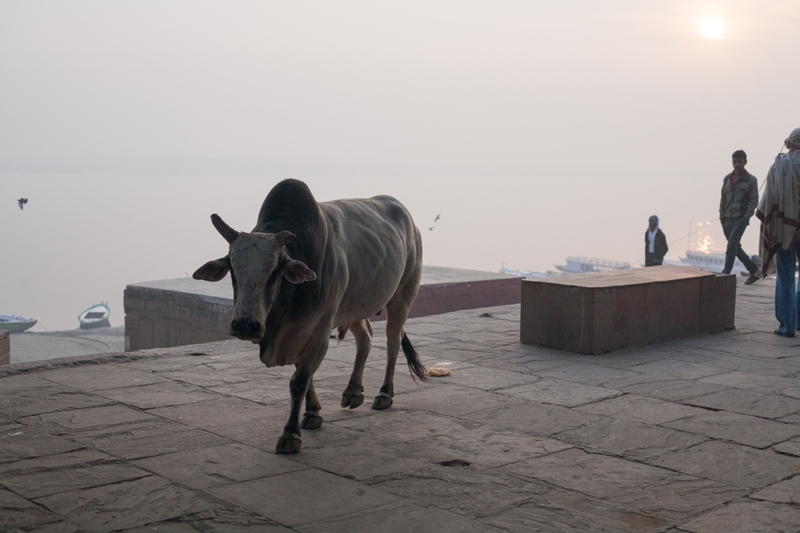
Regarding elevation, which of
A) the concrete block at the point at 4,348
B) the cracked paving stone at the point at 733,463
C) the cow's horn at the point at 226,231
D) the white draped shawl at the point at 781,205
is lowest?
the concrete block at the point at 4,348

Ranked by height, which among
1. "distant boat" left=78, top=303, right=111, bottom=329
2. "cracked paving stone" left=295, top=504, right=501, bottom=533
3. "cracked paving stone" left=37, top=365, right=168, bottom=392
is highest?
"cracked paving stone" left=37, top=365, right=168, bottom=392

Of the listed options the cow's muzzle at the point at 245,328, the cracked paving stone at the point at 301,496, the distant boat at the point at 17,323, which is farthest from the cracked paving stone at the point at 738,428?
the distant boat at the point at 17,323

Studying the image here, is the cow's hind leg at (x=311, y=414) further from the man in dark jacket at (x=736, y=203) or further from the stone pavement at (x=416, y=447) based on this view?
the man in dark jacket at (x=736, y=203)

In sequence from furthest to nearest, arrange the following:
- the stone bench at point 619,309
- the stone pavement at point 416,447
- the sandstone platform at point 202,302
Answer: the sandstone platform at point 202,302
the stone bench at point 619,309
the stone pavement at point 416,447

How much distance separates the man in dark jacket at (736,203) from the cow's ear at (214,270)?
922 centimetres

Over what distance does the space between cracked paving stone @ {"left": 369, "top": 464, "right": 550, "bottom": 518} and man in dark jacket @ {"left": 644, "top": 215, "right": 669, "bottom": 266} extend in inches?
417

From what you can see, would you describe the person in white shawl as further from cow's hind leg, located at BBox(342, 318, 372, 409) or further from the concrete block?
the concrete block

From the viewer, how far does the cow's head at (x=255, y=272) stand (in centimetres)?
425

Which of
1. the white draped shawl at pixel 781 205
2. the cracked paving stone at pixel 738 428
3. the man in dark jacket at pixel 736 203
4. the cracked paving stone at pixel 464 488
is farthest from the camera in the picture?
the man in dark jacket at pixel 736 203

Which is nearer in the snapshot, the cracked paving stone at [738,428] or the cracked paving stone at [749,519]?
the cracked paving stone at [749,519]

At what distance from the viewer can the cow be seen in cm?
438

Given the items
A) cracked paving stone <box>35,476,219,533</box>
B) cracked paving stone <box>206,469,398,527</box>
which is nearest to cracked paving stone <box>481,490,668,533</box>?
cracked paving stone <box>206,469,398,527</box>

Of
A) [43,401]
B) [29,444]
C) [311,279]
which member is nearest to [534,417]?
[311,279]

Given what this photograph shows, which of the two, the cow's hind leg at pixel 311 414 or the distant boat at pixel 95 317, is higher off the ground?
the cow's hind leg at pixel 311 414
